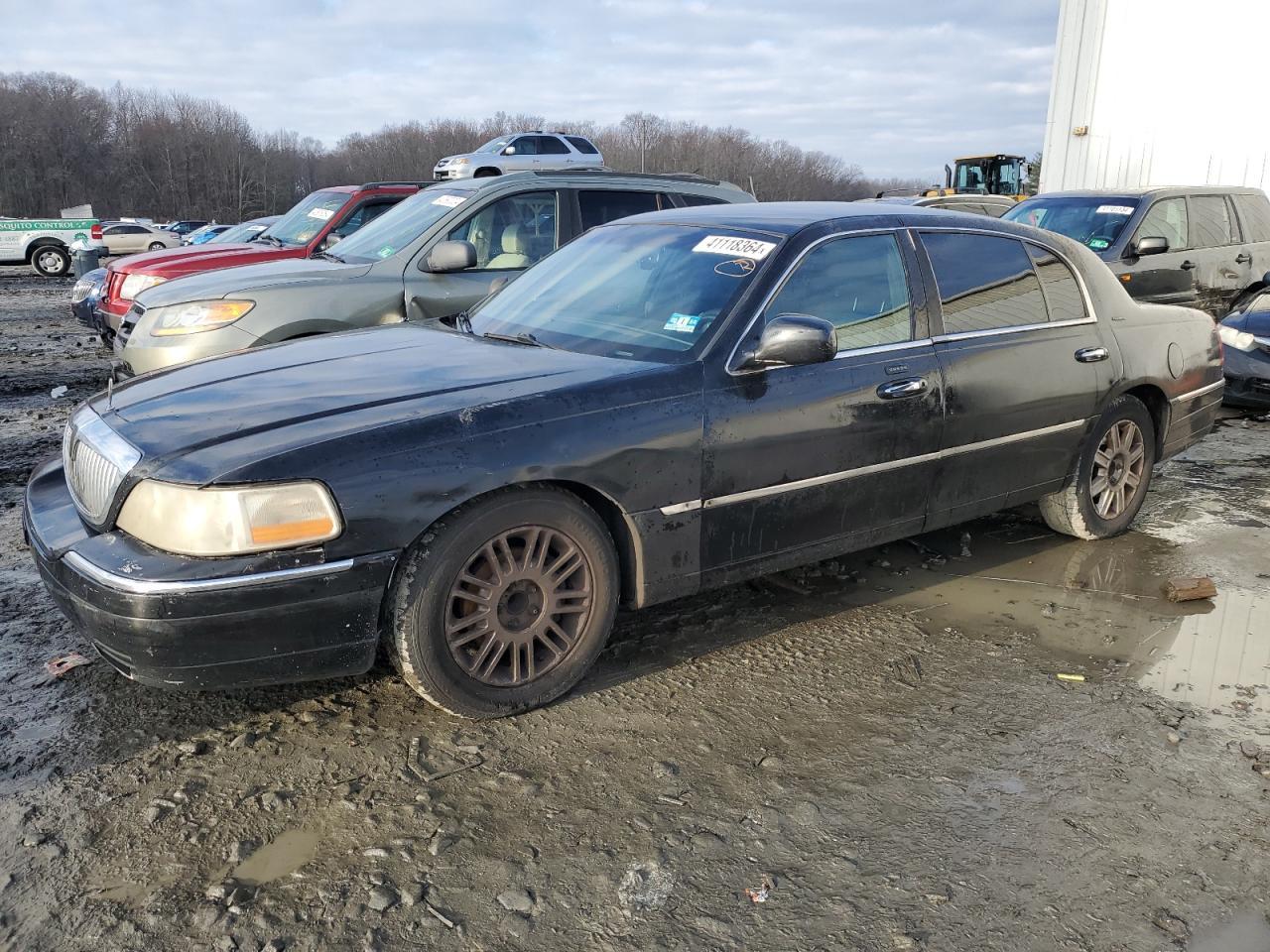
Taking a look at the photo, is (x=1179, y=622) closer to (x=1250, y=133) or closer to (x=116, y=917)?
(x=116, y=917)

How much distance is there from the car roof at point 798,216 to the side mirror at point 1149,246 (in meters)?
5.40

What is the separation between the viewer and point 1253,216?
10391mm

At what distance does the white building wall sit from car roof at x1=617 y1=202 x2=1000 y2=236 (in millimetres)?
11449

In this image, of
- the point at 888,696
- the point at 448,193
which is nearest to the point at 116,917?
the point at 888,696

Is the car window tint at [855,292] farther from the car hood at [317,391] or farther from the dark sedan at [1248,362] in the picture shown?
the dark sedan at [1248,362]

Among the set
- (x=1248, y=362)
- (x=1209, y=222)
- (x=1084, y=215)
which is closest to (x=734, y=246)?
(x=1248, y=362)

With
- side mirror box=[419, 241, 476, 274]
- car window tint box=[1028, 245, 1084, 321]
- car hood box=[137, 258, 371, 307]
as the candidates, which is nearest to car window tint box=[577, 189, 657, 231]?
side mirror box=[419, 241, 476, 274]

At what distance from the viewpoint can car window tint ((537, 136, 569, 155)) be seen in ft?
85.5

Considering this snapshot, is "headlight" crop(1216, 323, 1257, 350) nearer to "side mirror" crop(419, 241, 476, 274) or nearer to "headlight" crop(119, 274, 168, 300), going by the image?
"side mirror" crop(419, 241, 476, 274)

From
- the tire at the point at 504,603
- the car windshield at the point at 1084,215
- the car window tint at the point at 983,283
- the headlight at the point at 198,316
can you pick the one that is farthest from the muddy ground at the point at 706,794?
the car windshield at the point at 1084,215

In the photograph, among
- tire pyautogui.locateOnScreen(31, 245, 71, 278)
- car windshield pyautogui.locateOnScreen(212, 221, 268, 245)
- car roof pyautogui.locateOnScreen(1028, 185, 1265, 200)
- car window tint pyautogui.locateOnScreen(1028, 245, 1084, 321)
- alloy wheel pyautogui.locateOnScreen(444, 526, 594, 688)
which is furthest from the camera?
tire pyautogui.locateOnScreen(31, 245, 71, 278)

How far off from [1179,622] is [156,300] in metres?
6.21

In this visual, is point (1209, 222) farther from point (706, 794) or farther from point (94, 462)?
point (94, 462)

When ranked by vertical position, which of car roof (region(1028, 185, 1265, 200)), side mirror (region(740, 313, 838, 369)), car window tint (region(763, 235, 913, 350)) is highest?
car roof (region(1028, 185, 1265, 200))
